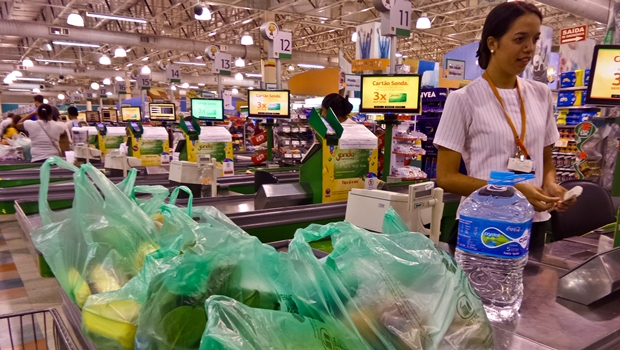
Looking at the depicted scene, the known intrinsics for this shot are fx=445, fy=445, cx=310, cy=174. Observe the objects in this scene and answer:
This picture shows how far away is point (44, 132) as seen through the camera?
7.07 meters

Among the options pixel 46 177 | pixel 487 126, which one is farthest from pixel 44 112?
pixel 487 126

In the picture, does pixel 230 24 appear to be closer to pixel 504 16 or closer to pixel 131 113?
pixel 131 113

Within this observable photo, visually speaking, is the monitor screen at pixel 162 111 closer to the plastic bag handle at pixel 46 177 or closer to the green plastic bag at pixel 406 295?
the plastic bag handle at pixel 46 177

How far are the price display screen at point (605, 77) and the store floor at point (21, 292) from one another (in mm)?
4860

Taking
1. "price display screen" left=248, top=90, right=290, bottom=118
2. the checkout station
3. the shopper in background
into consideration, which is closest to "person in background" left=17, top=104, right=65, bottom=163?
"price display screen" left=248, top=90, right=290, bottom=118

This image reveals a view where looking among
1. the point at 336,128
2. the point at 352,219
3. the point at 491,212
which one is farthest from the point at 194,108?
the point at 491,212

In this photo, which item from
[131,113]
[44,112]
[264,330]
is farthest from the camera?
[131,113]

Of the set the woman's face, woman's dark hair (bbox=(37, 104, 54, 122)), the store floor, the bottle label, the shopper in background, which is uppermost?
the woman's face

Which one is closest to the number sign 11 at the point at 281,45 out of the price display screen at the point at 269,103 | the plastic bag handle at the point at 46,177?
the price display screen at the point at 269,103

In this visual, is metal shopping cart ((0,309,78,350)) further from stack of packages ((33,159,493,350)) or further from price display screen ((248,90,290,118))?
price display screen ((248,90,290,118))

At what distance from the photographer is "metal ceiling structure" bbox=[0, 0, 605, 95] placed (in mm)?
13812

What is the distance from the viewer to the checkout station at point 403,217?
47.7 inches

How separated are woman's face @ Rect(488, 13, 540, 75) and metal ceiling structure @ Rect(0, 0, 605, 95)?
10.6m

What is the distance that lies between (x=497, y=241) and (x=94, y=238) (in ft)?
3.86
